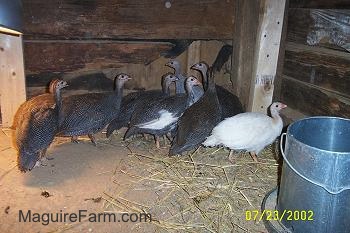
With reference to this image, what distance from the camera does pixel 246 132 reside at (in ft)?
9.22

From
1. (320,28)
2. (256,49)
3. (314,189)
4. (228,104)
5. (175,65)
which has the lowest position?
(314,189)

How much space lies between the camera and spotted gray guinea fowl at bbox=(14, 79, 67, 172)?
2.60m

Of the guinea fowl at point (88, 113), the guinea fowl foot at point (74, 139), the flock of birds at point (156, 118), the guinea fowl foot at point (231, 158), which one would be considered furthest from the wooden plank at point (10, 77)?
the guinea fowl foot at point (231, 158)

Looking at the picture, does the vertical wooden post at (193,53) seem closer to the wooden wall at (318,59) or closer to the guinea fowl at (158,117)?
the guinea fowl at (158,117)

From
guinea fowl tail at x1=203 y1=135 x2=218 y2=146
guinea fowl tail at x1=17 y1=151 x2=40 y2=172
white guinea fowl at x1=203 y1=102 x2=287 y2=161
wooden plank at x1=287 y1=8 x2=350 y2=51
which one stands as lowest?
guinea fowl tail at x1=17 y1=151 x2=40 y2=172

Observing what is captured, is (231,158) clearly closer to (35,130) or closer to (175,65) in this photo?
(175,65)

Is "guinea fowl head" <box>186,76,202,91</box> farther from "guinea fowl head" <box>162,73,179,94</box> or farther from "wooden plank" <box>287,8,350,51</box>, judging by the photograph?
"wooden plank" <box>287,8,350,51</box>

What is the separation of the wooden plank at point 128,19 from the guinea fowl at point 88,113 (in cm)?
63

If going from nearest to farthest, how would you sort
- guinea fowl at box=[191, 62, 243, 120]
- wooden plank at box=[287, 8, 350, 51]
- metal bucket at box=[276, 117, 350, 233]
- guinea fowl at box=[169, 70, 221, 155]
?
metal bucket at box=[276, 117, 350, 233]
wooden plank at box=[287, 8, 350, 51]
guinea fowl at box=[169, 70, 221, 155]
guinea fowl at box=[191, 62, 243, 120]

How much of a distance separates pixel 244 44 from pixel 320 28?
827mm

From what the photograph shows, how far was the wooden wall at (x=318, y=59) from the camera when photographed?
8.66ft
